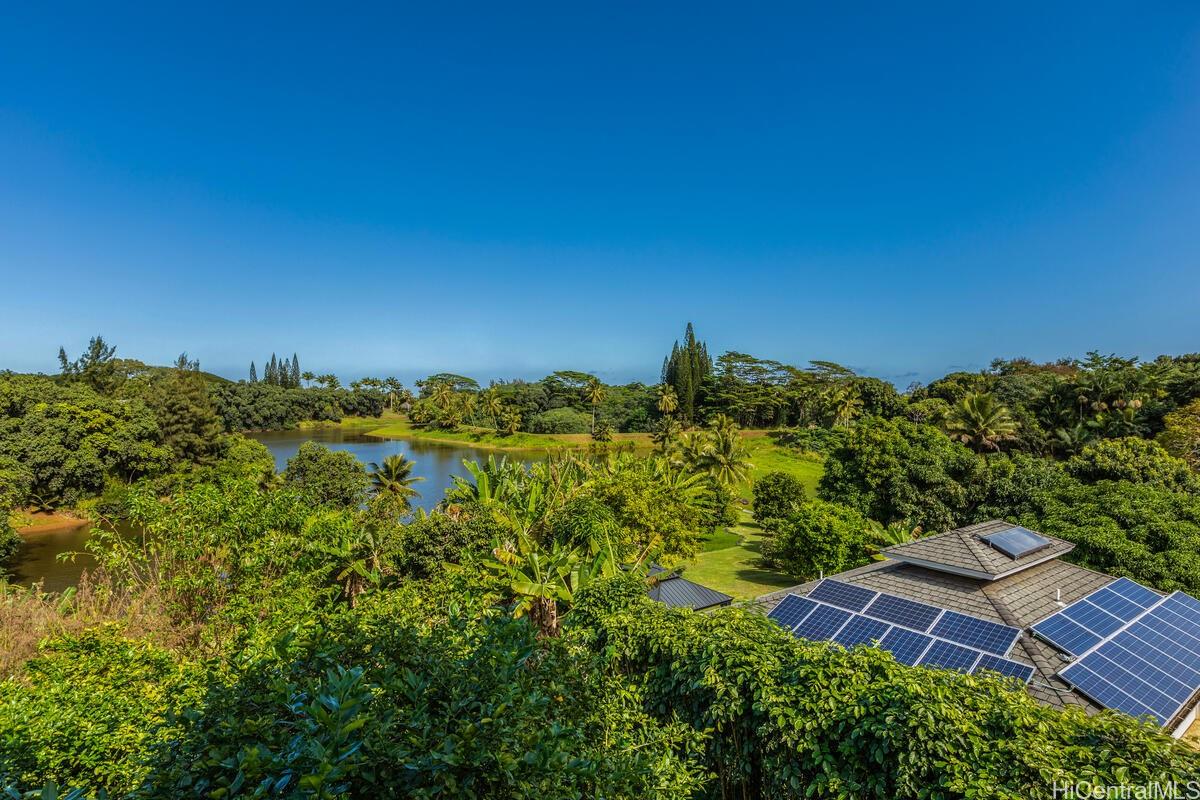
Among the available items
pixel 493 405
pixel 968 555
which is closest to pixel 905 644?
pixel 968 555

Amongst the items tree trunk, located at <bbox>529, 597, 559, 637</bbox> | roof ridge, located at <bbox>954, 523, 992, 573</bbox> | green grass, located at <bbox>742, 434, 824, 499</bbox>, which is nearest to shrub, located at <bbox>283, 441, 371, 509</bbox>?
tree trunk, located at <bbox>529, 597, 559, 637</bbox>

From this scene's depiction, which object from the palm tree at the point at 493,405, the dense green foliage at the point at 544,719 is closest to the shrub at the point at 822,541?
the dense green foliage at the point at 544,719

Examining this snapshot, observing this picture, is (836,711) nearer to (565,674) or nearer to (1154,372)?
(565,674)

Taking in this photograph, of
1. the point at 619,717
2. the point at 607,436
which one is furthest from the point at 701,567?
the point at 607,436

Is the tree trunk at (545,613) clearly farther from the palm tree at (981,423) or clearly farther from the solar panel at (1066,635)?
the palm tree at (981,423)

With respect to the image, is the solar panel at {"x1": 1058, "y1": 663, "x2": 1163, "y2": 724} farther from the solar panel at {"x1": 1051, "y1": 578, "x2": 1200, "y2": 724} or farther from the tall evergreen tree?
the tall evergreen tree

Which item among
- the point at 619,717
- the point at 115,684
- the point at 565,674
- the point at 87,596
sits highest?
the point at 565,674
